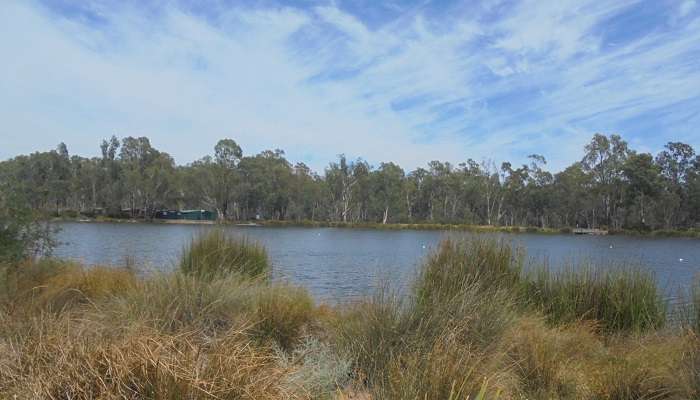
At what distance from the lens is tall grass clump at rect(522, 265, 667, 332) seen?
24.0 feet

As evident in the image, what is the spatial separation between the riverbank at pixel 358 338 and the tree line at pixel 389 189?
232 ft

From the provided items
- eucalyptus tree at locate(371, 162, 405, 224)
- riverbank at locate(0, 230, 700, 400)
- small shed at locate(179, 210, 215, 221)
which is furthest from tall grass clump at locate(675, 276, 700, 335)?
small shed at locate(179, 210, 215, 221)

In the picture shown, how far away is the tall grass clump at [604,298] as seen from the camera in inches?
289

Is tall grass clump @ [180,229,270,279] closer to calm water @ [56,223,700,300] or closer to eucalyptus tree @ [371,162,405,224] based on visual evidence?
calm water @ [56,223,700,300]

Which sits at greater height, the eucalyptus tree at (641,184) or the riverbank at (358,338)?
the eucalyptus tree at (641,184)

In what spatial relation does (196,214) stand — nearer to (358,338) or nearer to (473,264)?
(473,264)

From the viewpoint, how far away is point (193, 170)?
9138cm

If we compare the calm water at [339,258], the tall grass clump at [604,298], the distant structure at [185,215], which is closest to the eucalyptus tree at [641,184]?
the calm water at [339,258]

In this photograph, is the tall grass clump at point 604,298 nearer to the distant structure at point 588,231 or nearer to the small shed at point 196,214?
the distant structure at point 588,231

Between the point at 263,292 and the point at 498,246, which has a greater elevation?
the point at 498,246

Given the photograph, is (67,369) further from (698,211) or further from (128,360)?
(698,211)

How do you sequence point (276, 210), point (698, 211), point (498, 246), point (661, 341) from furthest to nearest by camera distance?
point (276, 210) < point (698, 211) < point (498, 246) < point (661, 341)

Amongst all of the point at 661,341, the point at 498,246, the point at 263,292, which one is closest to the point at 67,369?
the point at 263,292

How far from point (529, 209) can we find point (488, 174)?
10.5 m
